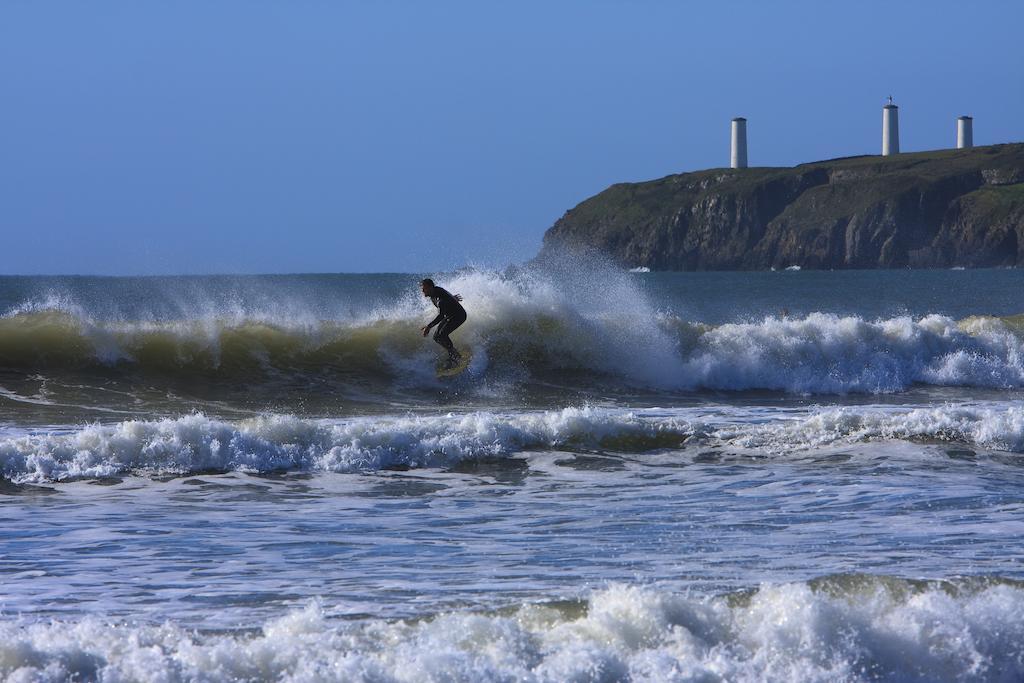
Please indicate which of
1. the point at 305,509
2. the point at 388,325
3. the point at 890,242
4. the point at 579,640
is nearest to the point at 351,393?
the point at 388,325

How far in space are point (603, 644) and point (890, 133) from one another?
165 meters

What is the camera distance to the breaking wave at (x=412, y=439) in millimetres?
12164

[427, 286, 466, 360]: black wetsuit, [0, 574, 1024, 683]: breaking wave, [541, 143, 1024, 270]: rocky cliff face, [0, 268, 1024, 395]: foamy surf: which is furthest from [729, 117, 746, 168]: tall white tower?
[0, 574, 1024, 683]: breaking wave

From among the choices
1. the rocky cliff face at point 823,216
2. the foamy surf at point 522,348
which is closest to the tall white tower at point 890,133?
the rocky cliff face at point 823,216

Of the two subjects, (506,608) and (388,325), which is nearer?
(506,608)

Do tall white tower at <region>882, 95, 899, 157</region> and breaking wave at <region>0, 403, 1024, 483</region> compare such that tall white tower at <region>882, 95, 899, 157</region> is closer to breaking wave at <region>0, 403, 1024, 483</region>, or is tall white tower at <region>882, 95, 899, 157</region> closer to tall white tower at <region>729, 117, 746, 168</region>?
tall white tower at <region>729, 117, 746, 168</region>

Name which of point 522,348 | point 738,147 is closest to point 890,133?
point 738,147

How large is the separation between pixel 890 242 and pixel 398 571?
13700cm

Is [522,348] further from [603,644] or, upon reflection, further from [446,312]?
[603,644]

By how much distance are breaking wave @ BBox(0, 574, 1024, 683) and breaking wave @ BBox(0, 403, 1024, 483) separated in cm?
548

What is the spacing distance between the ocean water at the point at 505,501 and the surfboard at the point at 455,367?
19cm

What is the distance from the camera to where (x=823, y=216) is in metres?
144

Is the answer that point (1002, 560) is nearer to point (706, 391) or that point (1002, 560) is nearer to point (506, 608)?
point (506, 608)

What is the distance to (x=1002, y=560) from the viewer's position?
7949 mm
